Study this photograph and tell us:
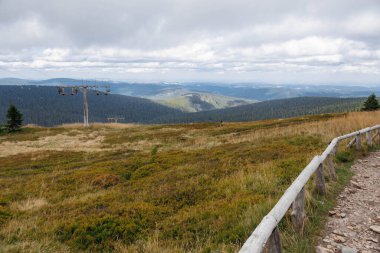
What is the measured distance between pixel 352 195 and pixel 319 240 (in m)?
3.19

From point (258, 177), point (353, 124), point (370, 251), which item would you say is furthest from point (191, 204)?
point (353, 124)

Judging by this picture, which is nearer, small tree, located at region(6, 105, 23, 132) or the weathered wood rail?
the weathered wood rail

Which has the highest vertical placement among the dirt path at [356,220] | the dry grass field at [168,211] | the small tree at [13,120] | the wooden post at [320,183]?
the wooden post at [320,183]

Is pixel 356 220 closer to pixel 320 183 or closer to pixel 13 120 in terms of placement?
pixel 320 183

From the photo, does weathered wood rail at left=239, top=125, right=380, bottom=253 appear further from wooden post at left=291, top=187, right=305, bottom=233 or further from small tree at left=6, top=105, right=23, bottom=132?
small tree at left=6, top=105, right=23, bottom=132

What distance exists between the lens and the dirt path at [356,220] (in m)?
5.24

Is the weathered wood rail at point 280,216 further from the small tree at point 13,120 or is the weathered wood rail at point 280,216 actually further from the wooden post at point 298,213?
the small tree at point 13,120

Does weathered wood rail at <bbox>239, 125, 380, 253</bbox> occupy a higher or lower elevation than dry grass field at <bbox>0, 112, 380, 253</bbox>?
higher

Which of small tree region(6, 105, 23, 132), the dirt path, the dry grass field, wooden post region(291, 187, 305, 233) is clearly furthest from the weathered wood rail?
small tree region(6, 105, 23, 132)

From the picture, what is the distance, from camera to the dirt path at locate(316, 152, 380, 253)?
524 centimetres

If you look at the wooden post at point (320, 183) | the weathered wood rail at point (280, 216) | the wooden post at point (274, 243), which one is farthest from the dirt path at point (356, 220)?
the wooden post at point (274, 243)

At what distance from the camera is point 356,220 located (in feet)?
20.6

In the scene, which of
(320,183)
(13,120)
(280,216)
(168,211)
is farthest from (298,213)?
(13,120)

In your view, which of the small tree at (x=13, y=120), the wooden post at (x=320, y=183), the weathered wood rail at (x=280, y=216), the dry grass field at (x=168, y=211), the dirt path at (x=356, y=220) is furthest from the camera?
the small tree at (x=13, y=120)
